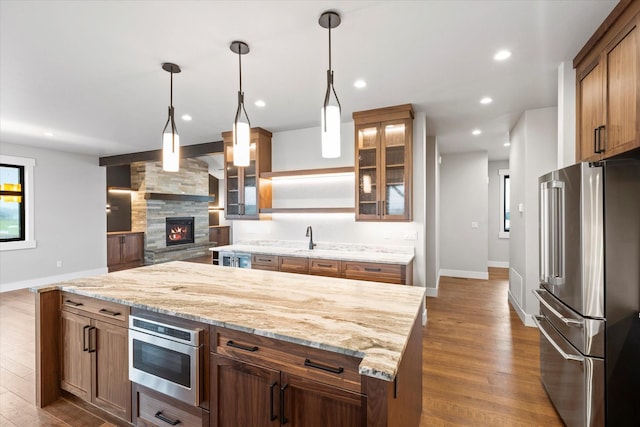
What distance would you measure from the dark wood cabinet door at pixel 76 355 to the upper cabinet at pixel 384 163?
111 inches

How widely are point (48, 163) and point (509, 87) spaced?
7725 millimetres

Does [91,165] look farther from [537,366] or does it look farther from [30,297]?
[537,366]

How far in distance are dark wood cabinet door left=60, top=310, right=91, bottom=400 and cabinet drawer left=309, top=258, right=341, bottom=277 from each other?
7.23 feet

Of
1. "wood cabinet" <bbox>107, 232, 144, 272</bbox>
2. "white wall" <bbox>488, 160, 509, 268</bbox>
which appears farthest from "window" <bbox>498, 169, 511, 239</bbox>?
"wood cabinet" <bbox>107, 232, 144, 272</bbox>

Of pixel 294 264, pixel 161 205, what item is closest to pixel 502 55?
pixel 294 264

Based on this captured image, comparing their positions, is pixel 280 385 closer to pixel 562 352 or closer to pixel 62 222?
pixel 562 352

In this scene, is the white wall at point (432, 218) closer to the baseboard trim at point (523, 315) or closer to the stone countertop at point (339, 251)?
the baseboard trim at point (523, 315)

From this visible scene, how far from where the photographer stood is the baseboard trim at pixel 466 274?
600 cm

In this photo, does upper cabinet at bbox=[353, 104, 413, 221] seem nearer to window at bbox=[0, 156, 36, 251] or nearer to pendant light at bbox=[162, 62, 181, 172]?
pendant light at bbox=[162, 62, 181, 172]

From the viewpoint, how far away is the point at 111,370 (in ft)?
6.21

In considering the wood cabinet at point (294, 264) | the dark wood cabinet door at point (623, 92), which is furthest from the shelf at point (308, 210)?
the dark wood cabinet door at point (623, 92)

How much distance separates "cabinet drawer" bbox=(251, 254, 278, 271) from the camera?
3.82 metres

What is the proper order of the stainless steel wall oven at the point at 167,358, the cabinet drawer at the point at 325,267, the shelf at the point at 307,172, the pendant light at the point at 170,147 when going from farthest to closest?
the shelf at the point at 307,172, the cabinet drawer at the point at 325,267, the pendant light at the point at 170,147, the stainless steel wall oven at the point at 167,358

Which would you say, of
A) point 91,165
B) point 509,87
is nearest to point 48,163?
point 91,165
